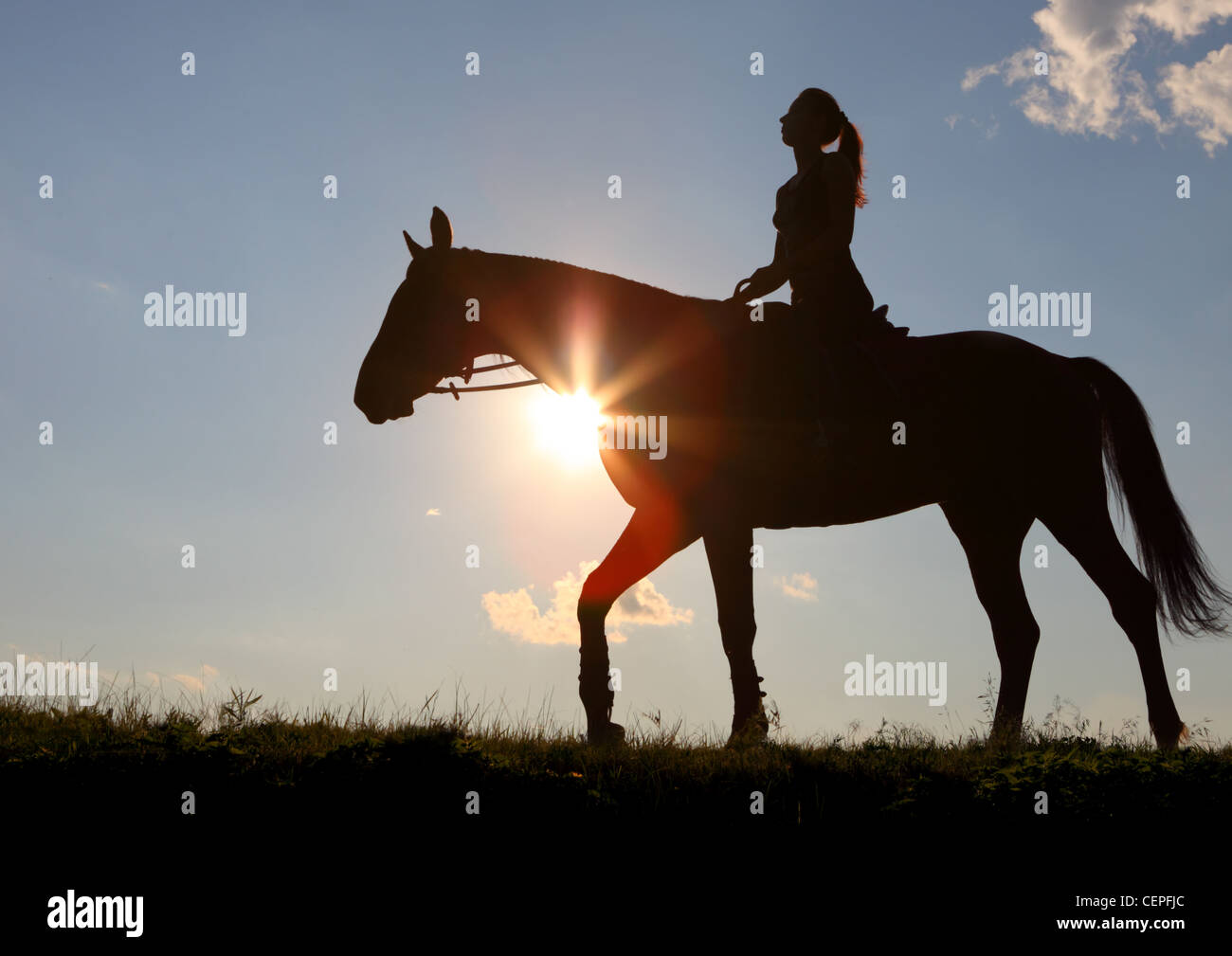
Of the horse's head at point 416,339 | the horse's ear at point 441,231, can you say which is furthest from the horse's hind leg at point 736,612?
the horse's ear at point 441,231

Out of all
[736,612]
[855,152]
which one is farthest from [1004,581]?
[855,152]

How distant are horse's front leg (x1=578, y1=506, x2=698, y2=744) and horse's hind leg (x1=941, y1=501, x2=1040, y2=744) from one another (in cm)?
290

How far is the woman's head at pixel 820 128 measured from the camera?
8.95m

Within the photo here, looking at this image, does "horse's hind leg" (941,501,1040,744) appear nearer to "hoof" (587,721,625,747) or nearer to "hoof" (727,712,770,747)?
"hoof" (727,712,770,747)

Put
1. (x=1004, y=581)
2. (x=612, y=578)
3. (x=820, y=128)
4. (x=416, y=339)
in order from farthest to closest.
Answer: (x=1004, y=581), (x=820, y=128), (x=612, y=578), (x=416, y=339)

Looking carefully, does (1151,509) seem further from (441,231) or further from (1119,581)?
(441,231)

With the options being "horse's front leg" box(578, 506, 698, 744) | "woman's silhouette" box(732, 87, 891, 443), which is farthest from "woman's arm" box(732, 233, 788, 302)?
"horse's front leg" box(578, 506, 698, 744)

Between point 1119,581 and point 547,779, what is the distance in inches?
219

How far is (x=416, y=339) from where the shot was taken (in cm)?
801

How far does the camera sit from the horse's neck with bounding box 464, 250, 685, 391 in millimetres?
8133

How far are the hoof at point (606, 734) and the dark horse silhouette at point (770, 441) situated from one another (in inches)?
1.2

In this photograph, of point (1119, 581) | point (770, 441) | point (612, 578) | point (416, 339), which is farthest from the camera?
point (1119, 581)
